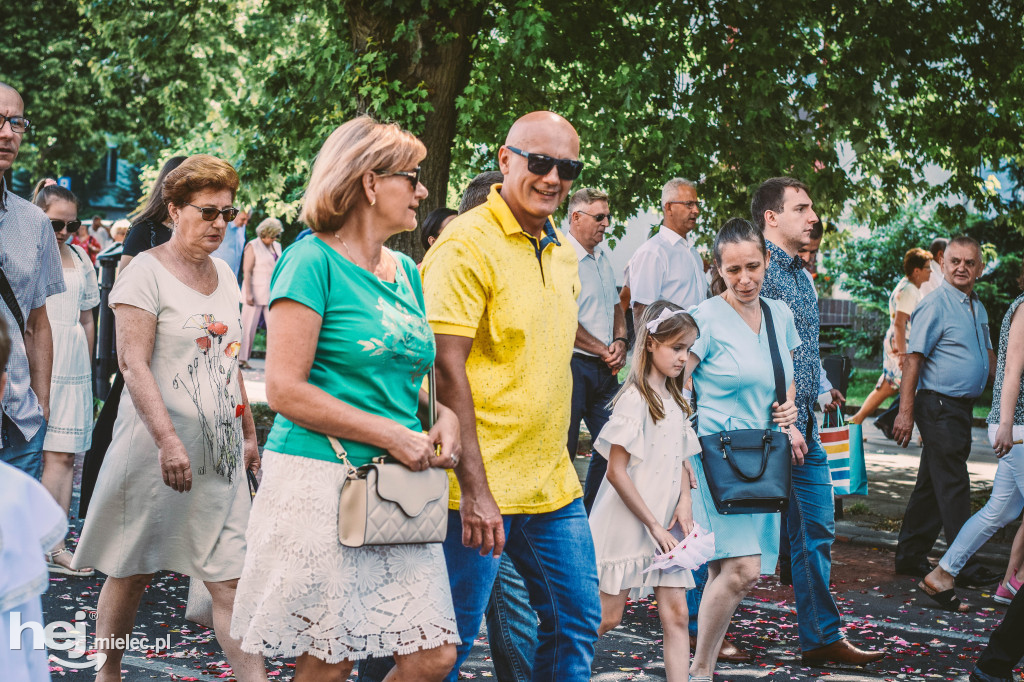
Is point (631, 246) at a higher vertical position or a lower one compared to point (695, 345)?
higher

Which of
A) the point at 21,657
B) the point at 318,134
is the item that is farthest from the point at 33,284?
the point at 318,134

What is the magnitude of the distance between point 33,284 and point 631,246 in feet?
113

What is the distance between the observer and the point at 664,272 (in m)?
8.17

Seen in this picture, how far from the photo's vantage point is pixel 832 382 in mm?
8422

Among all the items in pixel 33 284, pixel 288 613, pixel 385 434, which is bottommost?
→ pixel 288 613

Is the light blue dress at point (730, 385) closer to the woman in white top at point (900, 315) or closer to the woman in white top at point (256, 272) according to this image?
the woman in white top at point (900, 315)

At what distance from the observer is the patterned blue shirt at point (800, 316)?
5.76 m

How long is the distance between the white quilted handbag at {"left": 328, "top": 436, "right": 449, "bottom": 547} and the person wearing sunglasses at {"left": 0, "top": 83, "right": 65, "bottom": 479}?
1.94 meters

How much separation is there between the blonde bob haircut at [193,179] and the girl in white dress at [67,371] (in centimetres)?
257

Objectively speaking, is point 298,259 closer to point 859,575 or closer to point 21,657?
point 21,657

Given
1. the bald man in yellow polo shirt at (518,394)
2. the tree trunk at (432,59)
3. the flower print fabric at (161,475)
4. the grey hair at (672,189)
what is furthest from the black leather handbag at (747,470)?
the tree trunk at (432,59)

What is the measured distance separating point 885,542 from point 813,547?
3315 mm

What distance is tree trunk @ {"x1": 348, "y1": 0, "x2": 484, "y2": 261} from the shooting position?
35.0 ft

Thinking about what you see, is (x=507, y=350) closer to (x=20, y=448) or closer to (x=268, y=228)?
(x=20, y=448)
